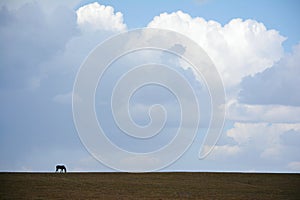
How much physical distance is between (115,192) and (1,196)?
8894 millimetres

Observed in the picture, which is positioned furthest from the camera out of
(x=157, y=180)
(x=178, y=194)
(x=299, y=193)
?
(x=157, y=180)

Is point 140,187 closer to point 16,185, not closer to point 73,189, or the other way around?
point 73,189

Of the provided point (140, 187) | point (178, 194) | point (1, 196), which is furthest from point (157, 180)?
point (1, 196)

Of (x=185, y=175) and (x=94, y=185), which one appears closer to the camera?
(x=94, y=185)

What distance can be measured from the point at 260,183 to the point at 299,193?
21.4 ft

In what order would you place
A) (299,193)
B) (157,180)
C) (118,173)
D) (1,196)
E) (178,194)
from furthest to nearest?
(118,173) < (157,180) < (299,193) < (178,194) < (1,196)

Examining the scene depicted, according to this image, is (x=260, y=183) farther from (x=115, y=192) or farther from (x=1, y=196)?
(x=1, y=196)

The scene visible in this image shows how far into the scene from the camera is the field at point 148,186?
143ft

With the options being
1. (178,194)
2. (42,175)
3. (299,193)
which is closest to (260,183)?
(299,193)

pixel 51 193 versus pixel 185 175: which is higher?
pixel 185 175

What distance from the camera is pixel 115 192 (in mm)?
45312

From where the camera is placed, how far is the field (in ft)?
143

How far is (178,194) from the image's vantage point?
45.2 meters

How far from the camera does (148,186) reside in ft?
162
